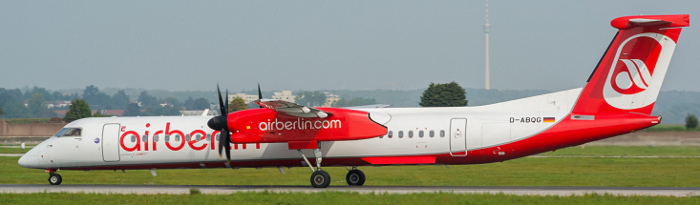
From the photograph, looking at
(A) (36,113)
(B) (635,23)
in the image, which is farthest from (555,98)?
(A) (36,113)

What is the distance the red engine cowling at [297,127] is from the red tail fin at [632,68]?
6343 mm

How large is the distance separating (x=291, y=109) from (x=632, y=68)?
9.89 metres

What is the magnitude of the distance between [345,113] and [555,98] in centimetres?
633

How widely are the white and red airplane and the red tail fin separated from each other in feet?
0.09

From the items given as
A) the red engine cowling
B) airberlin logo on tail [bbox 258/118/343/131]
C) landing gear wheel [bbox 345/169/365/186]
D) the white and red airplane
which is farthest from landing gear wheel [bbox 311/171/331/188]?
landing gear wheel [bbox 345/169/365/186]

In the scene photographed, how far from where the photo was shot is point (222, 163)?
2361 centimetres

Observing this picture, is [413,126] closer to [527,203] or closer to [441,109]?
[441,109]

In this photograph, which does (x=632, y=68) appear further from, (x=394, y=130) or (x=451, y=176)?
(x=451, y=176)

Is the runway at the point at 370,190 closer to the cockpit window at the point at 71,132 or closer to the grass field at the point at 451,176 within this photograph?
the cockpit window at the point at 71,132

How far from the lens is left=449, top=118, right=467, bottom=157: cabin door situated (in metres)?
22.2

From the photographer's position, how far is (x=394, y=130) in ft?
74.5

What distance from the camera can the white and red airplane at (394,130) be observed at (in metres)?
21.2

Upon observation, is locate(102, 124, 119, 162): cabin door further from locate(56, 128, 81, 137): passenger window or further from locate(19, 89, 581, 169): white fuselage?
locate(56, 128, 81, 137): passenger window

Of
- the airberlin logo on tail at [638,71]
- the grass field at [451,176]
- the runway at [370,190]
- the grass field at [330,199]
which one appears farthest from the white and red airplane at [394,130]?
the grass field at [451,176]
